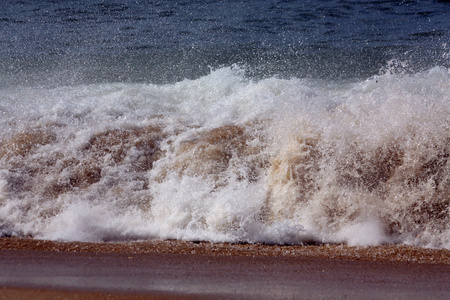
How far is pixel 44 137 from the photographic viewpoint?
16.4 ft

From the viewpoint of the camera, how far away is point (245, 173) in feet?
14.2

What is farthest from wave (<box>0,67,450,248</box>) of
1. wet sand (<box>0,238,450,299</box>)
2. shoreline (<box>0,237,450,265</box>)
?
wet sand (<box>0,238,450,299</box>)

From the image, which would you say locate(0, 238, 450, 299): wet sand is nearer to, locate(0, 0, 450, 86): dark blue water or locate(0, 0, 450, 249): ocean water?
locate(0, 0, 450, 249): ocean water

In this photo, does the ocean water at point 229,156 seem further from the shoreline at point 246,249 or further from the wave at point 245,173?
the shoreline at point 246,249

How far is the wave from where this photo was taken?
3723 millimetres

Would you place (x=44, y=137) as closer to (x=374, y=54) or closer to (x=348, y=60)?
(x=348, y=60)

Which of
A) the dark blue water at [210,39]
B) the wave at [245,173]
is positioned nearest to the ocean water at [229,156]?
the wave at [245,173]

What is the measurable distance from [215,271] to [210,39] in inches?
314

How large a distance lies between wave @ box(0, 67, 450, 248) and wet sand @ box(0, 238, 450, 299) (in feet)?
0.92

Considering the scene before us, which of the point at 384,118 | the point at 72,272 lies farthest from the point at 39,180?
the point at 384,118

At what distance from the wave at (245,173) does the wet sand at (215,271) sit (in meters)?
0.28

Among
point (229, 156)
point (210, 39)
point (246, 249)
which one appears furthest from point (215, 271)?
point (210, 39)

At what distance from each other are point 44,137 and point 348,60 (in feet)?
20.1

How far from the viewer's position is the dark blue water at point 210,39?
27.8 feet
